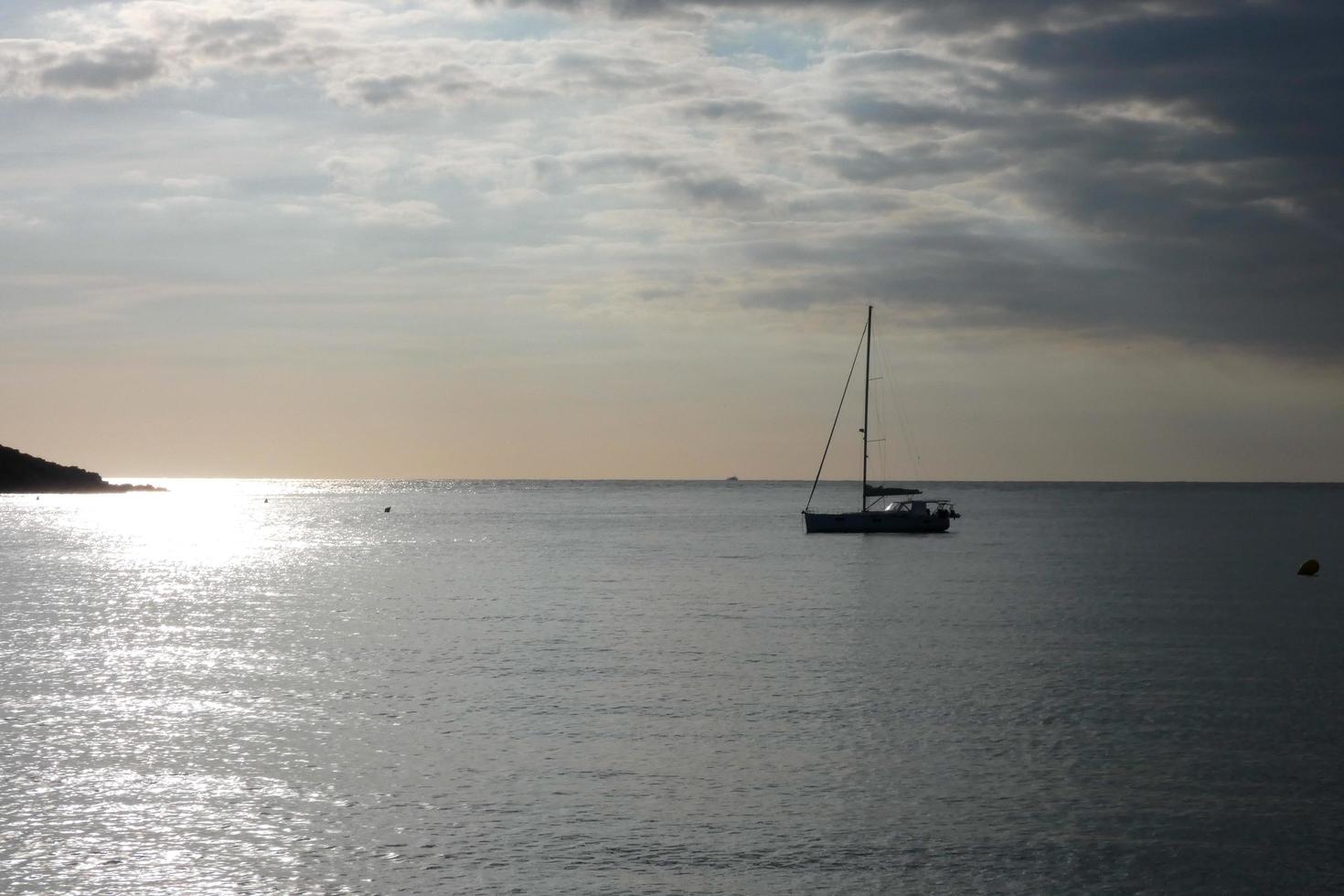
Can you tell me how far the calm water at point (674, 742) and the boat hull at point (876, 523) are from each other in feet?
180

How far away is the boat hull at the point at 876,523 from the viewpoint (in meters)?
130

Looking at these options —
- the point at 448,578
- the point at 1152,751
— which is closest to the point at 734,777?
the point at 1152,751

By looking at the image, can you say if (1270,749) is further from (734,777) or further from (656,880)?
(656,880)

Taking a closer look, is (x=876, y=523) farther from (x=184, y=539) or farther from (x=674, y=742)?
(x=674, y=742)

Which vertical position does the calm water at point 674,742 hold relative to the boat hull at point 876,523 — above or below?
Answer: below

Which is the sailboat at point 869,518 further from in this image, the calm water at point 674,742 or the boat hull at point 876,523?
the calm water at point 674,742

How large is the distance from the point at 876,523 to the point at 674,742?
99.7m

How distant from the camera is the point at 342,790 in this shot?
2750cm

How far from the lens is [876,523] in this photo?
129500 mm

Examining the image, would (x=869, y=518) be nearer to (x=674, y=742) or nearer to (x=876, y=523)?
(x=876, y=523)

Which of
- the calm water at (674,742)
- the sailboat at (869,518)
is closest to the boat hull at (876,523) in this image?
the sailboat at (869,518)

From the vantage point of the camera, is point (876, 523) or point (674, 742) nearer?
point (674, 742)

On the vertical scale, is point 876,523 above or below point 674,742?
above

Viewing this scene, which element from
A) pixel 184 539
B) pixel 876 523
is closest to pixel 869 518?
pixel 876 523
